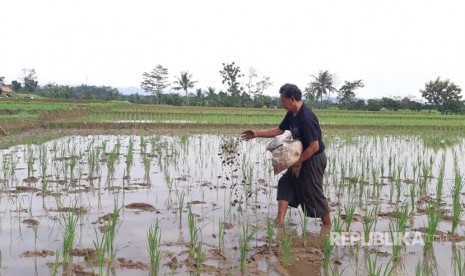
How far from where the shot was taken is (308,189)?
352 cm

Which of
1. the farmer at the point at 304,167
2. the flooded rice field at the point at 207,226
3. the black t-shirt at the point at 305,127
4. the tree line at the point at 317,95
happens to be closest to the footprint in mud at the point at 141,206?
the flooded rice field at the point at 207,226

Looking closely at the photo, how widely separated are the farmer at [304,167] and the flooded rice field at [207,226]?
170 millimetres

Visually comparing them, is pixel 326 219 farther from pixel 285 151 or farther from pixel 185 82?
pixel 185 82

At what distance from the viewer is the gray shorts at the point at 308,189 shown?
138 inches

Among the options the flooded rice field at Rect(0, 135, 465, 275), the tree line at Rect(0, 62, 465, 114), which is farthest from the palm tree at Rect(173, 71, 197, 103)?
the flooded rice field at Rect(0, 135, 465, 275)

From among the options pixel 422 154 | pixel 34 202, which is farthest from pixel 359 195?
pixel 422 154

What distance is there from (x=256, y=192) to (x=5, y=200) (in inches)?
97.2

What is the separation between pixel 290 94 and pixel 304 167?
61 cm

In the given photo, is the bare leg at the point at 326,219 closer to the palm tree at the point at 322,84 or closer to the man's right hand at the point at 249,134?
the man's right hand at the point at 249,134

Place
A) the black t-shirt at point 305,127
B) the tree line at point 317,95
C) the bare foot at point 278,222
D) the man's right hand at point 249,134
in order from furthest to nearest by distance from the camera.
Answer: the tree line at point 317,95
the man's right hand at point 249,134
the bare foot at point 278,222
the black t-shirt at point 305,127

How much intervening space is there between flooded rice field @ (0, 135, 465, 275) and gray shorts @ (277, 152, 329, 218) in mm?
172

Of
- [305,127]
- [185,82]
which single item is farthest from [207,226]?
[185,82]

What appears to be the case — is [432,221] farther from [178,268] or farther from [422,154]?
[422,154]

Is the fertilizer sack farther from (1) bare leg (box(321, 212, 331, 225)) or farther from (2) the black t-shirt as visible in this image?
(1) bare leg (box(321, 212, 331, 225))
